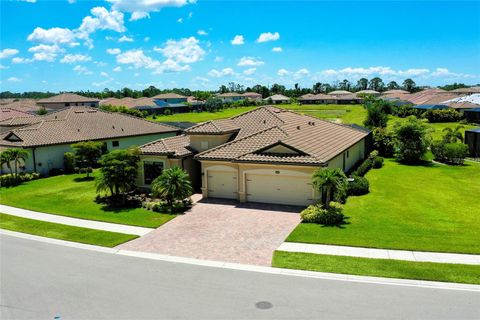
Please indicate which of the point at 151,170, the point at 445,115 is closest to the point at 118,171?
the point at 151,170

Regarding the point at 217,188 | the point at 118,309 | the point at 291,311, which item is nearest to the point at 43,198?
the point at 217,188

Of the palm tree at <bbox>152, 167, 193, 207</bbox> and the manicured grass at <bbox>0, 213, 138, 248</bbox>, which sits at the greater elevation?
the palm tree at <bbox>152, 167, 193, 207</bbox>

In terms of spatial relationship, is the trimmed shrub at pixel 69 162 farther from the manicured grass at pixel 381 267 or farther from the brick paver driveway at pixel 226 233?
the manicured grass at pixel 381 267

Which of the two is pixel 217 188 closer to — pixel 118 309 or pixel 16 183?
pixel 118 309

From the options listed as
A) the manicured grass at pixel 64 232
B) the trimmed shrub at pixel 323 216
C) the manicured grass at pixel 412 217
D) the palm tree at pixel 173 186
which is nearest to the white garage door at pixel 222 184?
the palm tree at pixel 173 186

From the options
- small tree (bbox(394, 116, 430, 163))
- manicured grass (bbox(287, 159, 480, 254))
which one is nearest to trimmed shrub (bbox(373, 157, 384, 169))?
small tree (bbox(394, 116, 430, 163))

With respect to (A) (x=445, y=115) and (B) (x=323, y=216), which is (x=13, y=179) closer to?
(B) (x=323, y=216)

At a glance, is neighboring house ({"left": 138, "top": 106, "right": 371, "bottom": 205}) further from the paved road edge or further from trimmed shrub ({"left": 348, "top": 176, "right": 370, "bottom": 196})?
the paved road edge
